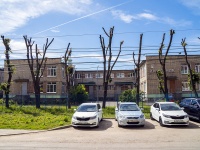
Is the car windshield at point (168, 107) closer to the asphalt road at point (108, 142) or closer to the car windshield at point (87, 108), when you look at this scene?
the asphalt road at point (108, 142)

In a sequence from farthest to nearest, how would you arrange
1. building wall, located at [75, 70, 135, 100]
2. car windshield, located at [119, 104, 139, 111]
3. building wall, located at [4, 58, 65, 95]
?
building wall, located at [75, 70, 135, 100] → building wall, located at [4, 58, 65, 95] → car windshield, located at [119, 104, 139, 111]

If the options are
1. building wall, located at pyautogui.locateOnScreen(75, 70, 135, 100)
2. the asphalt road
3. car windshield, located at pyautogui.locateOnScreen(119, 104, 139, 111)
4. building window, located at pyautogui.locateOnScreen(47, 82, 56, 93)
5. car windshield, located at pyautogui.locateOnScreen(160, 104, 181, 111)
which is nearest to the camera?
the asphalt road

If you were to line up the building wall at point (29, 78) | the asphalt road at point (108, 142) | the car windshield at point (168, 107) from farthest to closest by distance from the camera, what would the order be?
the building wall at point (29, 78), the car windshield at point (168, 107), the asphalt road at point (108, 142)

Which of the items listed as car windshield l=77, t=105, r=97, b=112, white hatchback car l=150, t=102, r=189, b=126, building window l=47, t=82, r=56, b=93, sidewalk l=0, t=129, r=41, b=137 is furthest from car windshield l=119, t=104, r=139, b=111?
building window l=47, t=82, r=56, b=93

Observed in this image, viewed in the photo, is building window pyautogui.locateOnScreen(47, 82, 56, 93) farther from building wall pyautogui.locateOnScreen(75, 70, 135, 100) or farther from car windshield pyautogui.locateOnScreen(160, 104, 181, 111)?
car windshield pyautogui.locateOnScreen(160, 104, 181, 111)

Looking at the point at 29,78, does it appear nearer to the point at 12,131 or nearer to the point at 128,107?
the point at 128,107

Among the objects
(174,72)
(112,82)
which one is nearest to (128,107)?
(174,72)

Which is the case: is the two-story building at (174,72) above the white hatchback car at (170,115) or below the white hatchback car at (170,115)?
above

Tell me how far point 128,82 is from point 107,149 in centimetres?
5012

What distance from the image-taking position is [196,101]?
18875 millimetres

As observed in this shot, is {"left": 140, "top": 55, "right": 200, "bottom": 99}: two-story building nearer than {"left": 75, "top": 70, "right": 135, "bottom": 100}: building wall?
Yes

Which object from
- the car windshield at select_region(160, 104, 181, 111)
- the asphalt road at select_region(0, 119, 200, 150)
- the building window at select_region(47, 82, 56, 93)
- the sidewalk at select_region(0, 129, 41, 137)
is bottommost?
the asphalt road at select_region(0, 119, 200, 150)

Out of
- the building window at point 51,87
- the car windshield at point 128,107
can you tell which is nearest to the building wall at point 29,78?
the building window at point 51,87

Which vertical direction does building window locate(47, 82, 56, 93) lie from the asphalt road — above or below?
above
